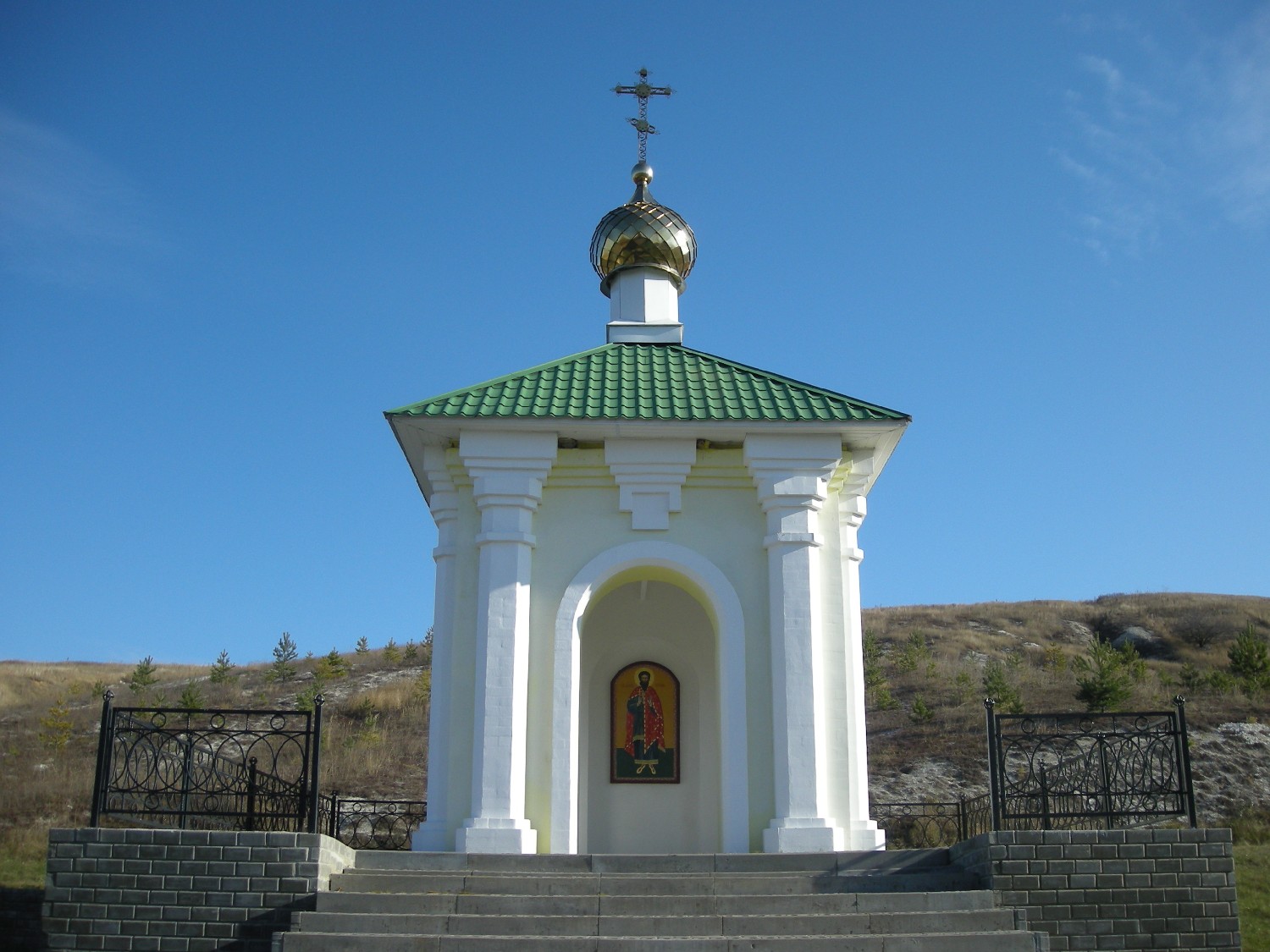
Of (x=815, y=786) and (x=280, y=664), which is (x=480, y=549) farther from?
(x=280, y=664)

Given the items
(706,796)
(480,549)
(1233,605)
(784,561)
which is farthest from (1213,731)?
(1233,605)

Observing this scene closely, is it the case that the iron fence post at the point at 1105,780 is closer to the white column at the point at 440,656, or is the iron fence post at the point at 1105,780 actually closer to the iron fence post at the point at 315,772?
the white column at the point at 440,656

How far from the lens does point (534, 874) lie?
25.4 ft

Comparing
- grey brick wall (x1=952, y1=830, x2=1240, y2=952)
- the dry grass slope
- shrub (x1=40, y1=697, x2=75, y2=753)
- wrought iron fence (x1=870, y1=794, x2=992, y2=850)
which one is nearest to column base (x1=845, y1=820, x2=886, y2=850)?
grey brick wall (x1=952, y1=830, x2=1240, y2=952)

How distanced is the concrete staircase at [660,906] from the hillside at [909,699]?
27.5 ft

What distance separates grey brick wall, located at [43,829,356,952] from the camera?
290 inches

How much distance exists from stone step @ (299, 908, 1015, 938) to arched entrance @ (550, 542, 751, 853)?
212 centimetres

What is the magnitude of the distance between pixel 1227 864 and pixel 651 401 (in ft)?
17.4

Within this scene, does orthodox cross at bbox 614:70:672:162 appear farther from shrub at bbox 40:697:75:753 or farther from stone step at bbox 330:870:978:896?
shrub at bbox 40:697:75:753

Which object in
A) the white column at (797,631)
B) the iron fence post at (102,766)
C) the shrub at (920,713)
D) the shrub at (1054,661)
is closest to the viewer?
the iron fence post at (102,766)

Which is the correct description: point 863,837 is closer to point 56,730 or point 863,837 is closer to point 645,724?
point 645,724

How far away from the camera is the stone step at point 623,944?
669cm

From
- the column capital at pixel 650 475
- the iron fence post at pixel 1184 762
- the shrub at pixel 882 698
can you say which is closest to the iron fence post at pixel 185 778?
the column capital at pixel 650 475

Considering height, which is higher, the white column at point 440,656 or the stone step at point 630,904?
the white column at point 440,656
